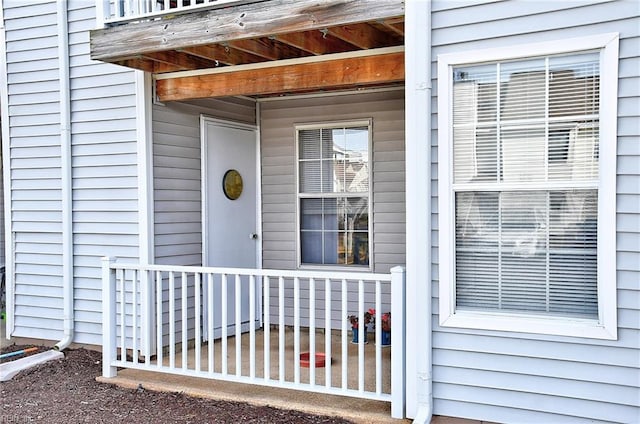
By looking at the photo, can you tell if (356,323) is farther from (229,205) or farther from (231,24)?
(231,24)

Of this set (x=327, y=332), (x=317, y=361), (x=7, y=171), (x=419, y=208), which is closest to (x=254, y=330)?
(x=327, y=332)

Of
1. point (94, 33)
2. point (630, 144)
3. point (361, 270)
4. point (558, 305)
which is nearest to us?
point (630, 144)

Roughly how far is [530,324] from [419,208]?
0.95m

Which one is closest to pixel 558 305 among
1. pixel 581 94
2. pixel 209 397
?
pixel 581 94

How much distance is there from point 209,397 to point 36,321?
266cm

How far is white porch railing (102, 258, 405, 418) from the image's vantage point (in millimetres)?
3666

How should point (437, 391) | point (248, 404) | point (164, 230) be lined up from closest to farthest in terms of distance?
point (437, 391)
point (248, 404)
point (164, 230)

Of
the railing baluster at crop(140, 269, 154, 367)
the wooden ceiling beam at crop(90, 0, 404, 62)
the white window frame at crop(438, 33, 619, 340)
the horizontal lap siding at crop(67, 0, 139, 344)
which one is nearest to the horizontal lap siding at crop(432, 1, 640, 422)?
the white window frame at crop(438, 33, 619, 340)

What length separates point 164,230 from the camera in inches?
201

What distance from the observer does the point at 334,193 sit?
5.82m

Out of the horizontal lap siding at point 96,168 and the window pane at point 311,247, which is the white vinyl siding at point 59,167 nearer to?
the horizontal lap siding at point 96,168

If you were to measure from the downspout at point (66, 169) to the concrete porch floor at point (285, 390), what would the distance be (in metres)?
1.13

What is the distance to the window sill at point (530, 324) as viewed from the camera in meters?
3.13

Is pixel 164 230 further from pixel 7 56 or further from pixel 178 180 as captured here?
pixel 7 56
